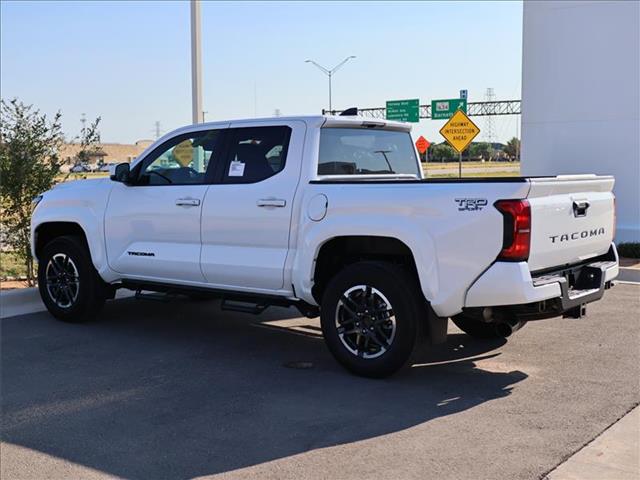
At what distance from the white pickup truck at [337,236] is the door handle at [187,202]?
0.04 ft

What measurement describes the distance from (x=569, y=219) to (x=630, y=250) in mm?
7822

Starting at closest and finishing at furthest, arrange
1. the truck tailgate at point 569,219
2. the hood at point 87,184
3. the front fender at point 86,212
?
the truck tailgate at point 569,219, the front fender at point 86,212, the hood at point 87,184

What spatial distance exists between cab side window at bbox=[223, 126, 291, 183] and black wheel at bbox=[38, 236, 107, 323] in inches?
83.1

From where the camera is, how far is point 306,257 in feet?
20.5

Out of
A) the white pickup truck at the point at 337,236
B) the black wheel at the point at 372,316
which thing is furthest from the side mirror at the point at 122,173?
the black wheel at the point at 372,316

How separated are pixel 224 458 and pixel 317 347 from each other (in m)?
2.75

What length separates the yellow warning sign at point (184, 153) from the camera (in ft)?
24.3

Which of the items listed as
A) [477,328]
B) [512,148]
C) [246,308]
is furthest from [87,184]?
[512,148]

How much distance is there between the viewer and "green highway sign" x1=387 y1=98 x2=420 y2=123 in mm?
46281

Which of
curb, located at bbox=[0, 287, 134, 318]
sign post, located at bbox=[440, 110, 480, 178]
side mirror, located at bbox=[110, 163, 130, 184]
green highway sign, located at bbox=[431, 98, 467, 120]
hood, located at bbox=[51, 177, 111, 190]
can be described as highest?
green highway sign, located at bbox=[431, 98, 467, 120]

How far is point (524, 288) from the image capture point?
5262 mm

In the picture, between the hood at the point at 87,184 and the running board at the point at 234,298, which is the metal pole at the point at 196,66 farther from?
the running board at the point at 234,298

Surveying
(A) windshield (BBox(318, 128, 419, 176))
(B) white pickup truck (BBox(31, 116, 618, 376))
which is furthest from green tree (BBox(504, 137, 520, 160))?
(B) white pickup truck (BBox(31, 116, 618, 376))

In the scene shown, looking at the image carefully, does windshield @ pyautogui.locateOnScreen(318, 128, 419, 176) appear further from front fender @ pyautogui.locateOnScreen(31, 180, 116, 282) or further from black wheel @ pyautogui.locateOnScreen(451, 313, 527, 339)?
front fender @ pyautogui.locateOnScreen(31, 180, 116, 282)
